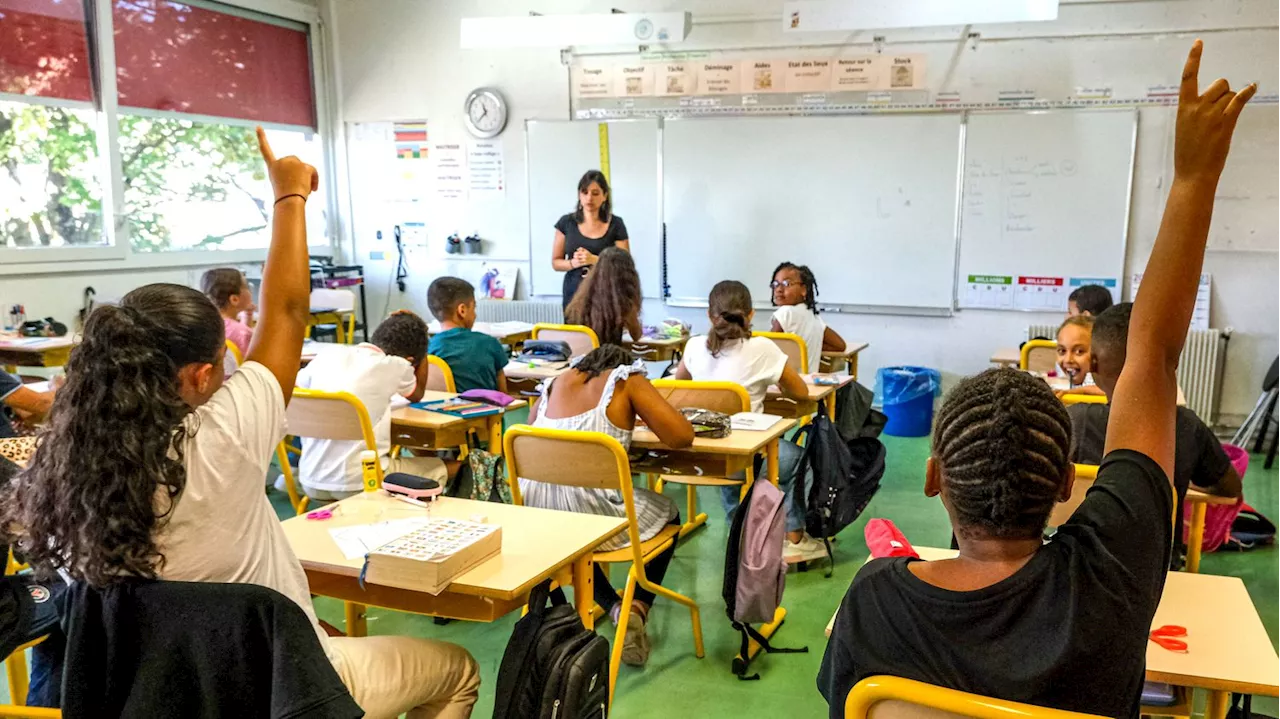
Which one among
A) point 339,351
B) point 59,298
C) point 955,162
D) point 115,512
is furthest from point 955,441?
point 59,298

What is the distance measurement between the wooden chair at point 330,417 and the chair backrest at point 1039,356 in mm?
3171

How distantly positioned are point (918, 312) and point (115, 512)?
5898mm

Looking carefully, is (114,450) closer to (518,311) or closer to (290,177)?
(290,177)

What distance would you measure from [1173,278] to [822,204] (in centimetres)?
563

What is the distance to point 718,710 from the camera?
8.75ft

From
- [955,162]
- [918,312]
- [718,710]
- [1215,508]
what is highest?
[955,162]

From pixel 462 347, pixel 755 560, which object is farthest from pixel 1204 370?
pixel 462 347

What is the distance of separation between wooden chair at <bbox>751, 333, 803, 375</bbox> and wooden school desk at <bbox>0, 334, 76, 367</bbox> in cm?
356

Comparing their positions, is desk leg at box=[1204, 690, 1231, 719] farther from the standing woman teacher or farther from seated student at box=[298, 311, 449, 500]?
the standing woman teacher

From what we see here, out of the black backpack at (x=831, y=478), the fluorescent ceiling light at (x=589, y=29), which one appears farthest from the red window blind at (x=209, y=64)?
the black backpack at (x=831, y=478)

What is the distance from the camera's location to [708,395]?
11.3 ft

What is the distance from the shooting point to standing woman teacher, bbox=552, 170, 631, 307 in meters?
5.87

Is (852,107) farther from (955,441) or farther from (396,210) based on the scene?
(955,441)

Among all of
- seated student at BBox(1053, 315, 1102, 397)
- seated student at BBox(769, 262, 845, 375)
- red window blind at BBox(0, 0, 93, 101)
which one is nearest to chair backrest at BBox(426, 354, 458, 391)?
seated student at BBox(769, 262, 845, 375)
